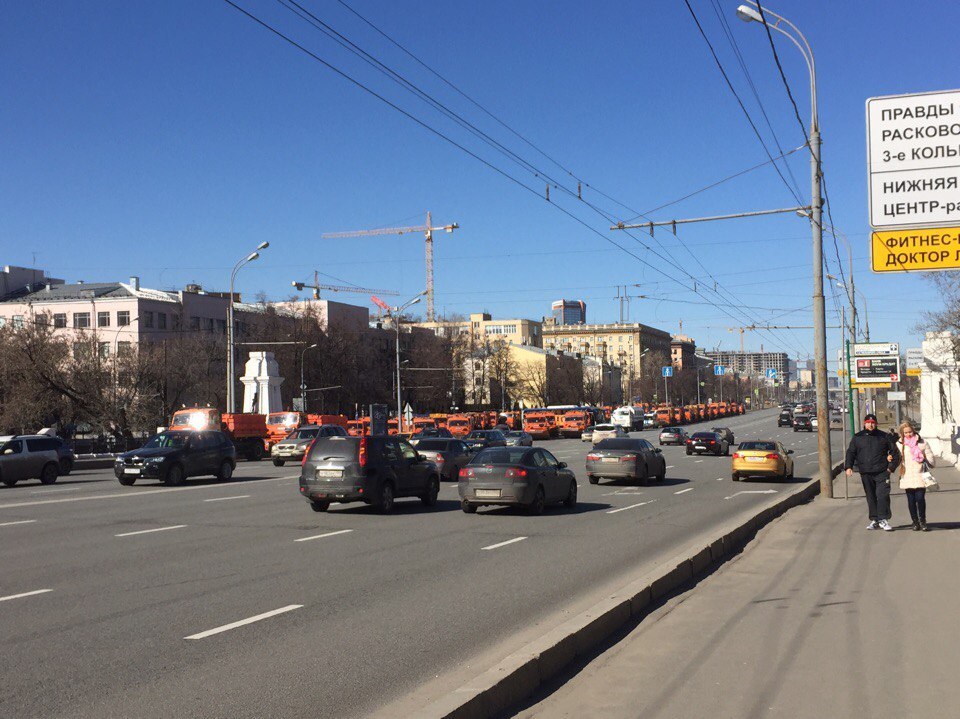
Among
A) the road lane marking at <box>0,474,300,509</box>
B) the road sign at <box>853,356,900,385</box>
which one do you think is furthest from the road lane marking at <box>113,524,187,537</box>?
the road sign at <box>853,356,900,385</box>

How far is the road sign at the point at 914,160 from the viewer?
30.6ft

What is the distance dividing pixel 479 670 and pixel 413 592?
3681mm

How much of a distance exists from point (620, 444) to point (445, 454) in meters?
5.59

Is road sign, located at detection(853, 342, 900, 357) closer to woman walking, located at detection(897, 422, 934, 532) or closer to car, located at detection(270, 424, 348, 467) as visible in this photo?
woman walking, located at detection(897, 422, 934, 532)

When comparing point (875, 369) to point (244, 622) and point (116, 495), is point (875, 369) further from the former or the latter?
point (244, 622)

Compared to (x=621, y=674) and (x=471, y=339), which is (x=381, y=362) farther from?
(x=621, y=674)

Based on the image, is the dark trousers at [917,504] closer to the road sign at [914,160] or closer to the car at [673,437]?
the road sign at [914,160]

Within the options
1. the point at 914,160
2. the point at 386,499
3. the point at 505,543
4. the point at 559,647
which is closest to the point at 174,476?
the point at 386,499

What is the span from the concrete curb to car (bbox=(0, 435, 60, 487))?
83.7 ft

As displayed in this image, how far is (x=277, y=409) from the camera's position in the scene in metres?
61.5

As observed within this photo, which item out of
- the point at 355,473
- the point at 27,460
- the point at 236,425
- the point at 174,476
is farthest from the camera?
the point at 236,425

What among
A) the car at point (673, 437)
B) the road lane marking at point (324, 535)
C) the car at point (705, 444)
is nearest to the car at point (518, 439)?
the car at point (705, 444)

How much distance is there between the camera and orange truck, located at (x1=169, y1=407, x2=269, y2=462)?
152 ft

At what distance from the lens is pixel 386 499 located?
20.5 metres
